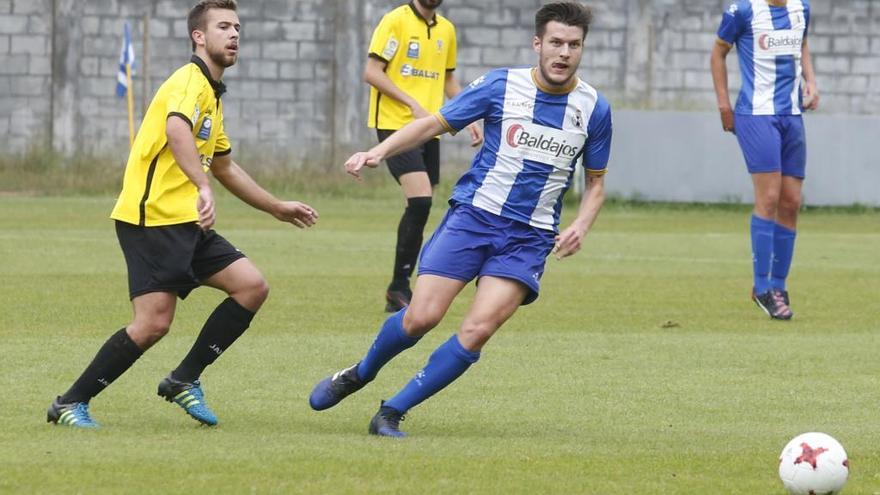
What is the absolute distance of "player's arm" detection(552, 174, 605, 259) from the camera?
6926 millimetres

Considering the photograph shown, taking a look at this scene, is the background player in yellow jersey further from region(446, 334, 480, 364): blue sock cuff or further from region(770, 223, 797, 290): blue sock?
region(446, 334, 480, 364): blue sock cuff

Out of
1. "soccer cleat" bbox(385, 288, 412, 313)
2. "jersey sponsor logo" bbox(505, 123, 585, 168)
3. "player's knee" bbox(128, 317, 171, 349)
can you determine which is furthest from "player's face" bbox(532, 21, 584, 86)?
"soccer cleat" bbox(385, 288, 412, 313)

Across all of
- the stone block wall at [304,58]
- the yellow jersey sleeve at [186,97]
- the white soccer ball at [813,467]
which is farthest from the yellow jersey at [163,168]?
the stone block wall at [304,58]

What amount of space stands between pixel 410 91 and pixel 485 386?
156 inches

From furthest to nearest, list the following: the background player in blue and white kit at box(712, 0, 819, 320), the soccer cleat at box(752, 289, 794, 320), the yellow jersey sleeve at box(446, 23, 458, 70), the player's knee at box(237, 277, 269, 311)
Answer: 1. the yellow jersey sleeve at box(446, 23, 458, 70)
2. the background player in blue and white kit at box(712, 0, 819, 320)
3. the soccer cleat at box(752, 289, 794, 320)
4. the player's knee at box(237, 277, 269, 311)

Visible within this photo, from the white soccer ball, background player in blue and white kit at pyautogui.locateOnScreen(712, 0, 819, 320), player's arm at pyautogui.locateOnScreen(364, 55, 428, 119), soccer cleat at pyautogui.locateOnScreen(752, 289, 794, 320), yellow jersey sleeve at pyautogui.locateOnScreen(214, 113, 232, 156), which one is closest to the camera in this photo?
the white soccer ball

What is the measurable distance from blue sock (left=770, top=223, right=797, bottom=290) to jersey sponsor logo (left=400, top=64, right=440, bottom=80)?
8.34ft

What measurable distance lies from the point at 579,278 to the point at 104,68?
41.0ft

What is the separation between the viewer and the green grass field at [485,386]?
6.03m

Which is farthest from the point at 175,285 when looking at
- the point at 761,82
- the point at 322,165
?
the point at 322,165

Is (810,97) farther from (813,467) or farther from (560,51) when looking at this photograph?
(813,467)

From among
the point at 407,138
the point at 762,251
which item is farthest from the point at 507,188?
the point at 762,251

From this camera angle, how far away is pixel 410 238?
37.9ft

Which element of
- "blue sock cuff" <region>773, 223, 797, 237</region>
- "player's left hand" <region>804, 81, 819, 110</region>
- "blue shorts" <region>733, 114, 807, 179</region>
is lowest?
"blue sock cuff" <region>773, 223, 797, 237</region>
